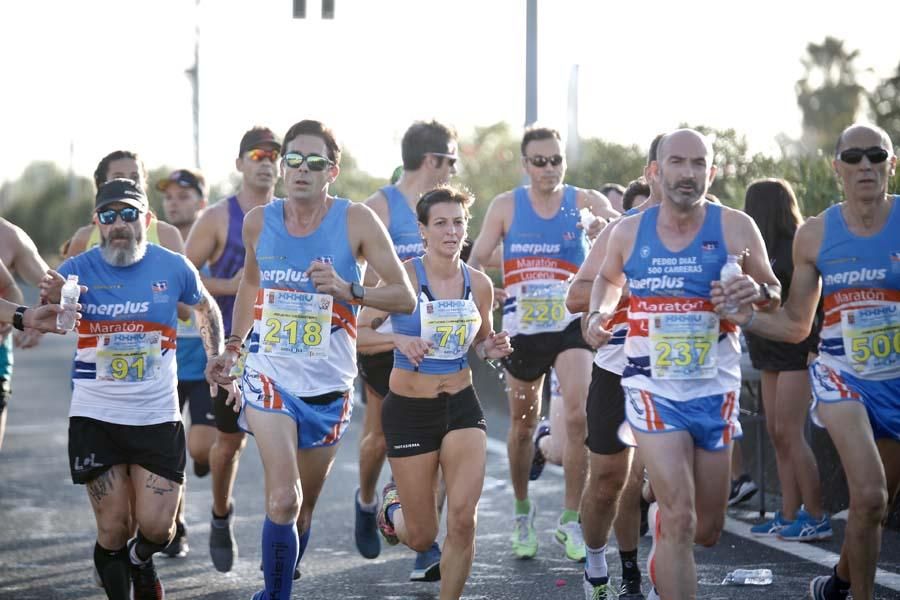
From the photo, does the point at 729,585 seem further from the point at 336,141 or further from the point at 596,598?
the point at 336,141

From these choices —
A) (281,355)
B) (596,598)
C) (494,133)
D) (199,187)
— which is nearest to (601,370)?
(596,598)

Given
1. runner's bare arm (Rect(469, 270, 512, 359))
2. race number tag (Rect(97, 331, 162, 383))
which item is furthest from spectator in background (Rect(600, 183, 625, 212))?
race number tag (Rect(97, 331, 162, 383))

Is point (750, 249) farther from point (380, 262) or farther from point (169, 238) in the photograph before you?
point (169, 238)

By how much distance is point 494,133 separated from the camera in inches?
2400

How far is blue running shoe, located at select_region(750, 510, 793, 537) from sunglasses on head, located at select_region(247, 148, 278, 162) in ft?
12.4

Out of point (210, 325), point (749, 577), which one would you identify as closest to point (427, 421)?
point (210, 325)

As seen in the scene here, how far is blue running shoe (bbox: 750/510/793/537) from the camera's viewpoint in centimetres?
977

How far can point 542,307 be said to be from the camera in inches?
381

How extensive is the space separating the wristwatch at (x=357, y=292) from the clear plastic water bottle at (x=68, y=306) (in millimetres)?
1203

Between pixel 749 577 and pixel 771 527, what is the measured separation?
5.37 ft

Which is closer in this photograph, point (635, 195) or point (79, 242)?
point (635, 195)

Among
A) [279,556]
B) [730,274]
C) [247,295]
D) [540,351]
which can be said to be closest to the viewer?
[730,274]

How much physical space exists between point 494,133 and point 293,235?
5396cm

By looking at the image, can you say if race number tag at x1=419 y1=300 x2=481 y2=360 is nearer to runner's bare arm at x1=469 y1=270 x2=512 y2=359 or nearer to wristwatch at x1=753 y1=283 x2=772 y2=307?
runner's bare arm at x1=469 y1=270 x2=512 y2=359
